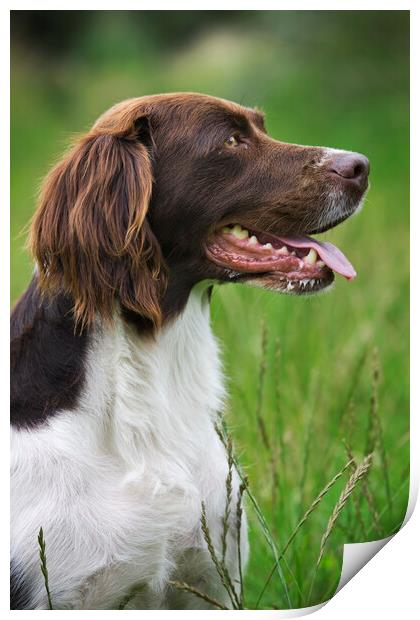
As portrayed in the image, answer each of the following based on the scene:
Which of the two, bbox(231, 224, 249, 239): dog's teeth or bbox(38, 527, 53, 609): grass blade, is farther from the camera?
bbox(231, 224, 249, 239): dog's teeth

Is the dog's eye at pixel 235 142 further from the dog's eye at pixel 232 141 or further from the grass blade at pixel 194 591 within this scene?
the grass blade at pixel 194 591

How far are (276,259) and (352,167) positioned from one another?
0.34 meters

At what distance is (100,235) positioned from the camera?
8.84 ft

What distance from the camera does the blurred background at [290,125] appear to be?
2.98 m

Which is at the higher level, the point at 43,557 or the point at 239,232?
the point at 239,232

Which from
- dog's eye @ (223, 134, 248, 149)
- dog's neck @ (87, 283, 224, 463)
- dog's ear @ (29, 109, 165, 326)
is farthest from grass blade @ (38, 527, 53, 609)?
dog's eye @ (223, 134, 248, 149)

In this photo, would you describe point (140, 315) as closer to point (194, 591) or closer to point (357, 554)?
point (194, 591)

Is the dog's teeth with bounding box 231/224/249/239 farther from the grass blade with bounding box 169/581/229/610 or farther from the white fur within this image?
the grass blade with bounding box 169/581/229/610

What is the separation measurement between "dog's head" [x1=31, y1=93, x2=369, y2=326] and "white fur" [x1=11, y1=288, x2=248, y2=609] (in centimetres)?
15

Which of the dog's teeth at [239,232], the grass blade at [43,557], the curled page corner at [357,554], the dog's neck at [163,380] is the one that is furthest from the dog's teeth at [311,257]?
the grass blade at [43,557]

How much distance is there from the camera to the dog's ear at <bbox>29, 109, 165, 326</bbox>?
8.84 feet

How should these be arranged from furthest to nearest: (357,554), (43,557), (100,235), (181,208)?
(357,554) → (181,208) → (100,235) → (43,557)

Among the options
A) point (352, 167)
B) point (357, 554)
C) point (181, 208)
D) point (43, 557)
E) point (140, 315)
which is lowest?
point (357, 554)

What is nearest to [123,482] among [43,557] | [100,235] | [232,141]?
[43,557]
